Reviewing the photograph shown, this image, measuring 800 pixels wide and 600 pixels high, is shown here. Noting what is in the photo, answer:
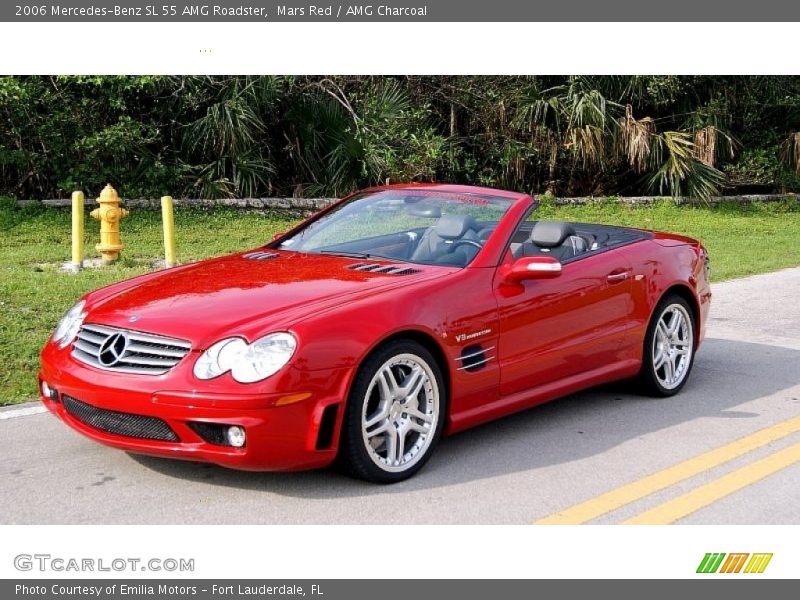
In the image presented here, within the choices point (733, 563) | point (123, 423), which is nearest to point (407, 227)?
point (123, 423)

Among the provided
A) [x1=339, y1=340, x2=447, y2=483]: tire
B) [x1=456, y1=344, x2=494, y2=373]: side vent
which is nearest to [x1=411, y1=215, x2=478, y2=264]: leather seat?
[x1=456, y1=344, x2=494, y2=373]: side vent

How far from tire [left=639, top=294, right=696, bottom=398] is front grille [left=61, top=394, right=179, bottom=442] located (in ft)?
Answer: 10.6

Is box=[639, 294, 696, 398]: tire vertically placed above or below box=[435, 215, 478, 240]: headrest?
below

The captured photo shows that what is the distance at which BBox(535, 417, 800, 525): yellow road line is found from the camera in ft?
16.5

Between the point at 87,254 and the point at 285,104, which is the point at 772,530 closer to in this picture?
the point at 87,254

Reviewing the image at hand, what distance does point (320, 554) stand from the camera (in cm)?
457

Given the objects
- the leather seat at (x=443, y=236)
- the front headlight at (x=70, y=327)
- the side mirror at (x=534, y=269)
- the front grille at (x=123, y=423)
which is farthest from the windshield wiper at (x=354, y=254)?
Result: the front grille at (x=123, y=423)

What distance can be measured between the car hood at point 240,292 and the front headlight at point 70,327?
0.07 meters

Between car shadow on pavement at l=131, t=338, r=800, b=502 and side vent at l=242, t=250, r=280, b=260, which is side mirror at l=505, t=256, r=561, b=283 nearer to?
car shadow on pavement at l=131, t=338, r=800, b=502

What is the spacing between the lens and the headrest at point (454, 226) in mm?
6457

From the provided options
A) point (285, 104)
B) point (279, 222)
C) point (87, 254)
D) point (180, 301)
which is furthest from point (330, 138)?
point (180, 301)

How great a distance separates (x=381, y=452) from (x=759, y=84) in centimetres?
1711

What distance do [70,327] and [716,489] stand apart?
3.19 metres

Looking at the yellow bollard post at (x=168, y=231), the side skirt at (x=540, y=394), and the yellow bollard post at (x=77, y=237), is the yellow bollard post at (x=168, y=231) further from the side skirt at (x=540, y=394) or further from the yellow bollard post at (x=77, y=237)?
the side skirt at (x=540, y=394)
